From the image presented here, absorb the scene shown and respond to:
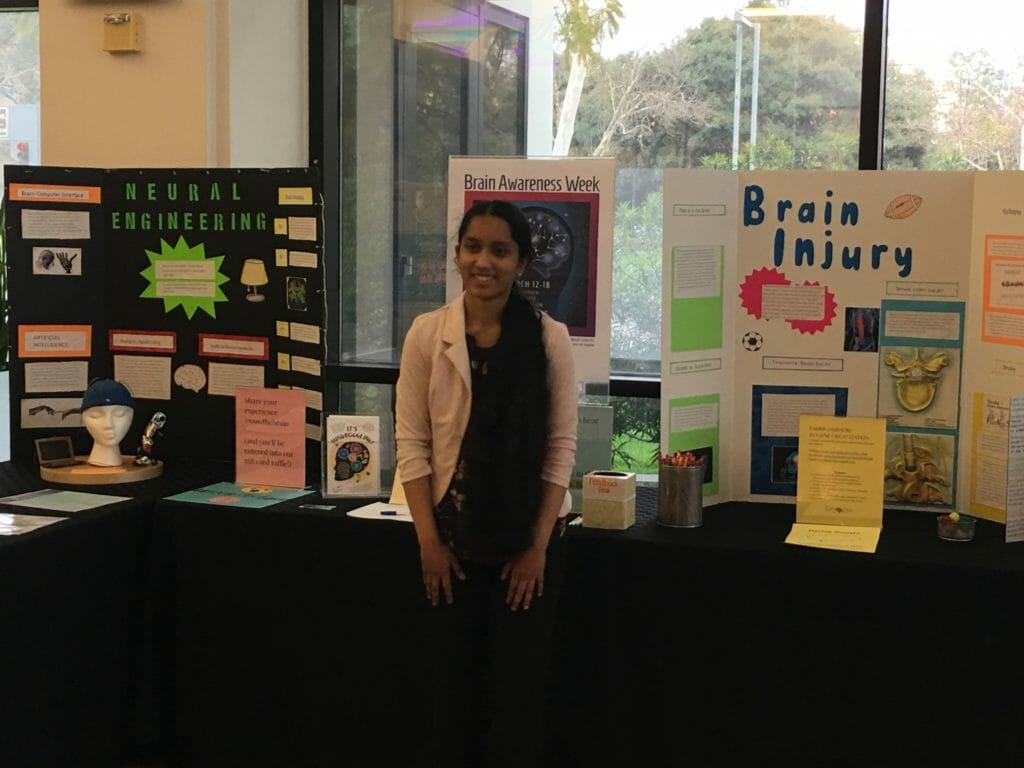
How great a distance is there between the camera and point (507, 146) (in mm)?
3773

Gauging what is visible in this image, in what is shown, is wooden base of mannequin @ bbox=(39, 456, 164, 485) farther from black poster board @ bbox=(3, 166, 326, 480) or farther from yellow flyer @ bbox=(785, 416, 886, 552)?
yellow flyer @ bbox=(785, 416, 886, 552)

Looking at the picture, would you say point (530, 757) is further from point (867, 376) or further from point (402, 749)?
point (867, 376)

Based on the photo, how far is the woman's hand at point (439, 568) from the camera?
7.82 ft

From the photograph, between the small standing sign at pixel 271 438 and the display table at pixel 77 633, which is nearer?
the display table at pixel 77 633

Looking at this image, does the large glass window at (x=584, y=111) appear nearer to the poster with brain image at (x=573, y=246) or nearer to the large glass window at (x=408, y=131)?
the large glass window at (x=408, y=131)

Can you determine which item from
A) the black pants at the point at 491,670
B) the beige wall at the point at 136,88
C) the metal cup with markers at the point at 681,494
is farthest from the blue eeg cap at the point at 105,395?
the metal cup with markers at the point at 681,494

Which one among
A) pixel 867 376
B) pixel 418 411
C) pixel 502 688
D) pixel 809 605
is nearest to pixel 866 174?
pixel 867 376

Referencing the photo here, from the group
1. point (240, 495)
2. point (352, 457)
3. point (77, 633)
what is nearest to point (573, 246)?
point (352, 457)

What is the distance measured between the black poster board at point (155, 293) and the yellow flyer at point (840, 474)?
143 cm

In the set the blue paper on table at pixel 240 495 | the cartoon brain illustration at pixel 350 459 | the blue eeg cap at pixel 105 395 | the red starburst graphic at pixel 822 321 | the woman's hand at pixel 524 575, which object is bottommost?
the woman's hand at pixel 524 575

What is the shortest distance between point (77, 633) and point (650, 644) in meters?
1.34

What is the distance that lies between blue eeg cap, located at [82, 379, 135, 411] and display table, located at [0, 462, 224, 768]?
0.23 metres

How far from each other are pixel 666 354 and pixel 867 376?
20.1 inches

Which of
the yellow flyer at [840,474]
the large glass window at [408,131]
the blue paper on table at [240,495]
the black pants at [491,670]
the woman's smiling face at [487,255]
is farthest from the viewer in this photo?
the large glass window at [408,131]
